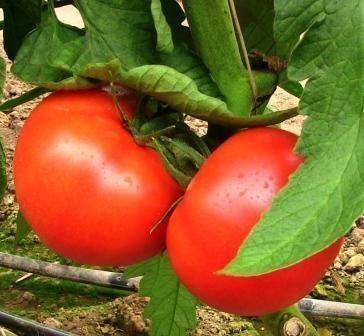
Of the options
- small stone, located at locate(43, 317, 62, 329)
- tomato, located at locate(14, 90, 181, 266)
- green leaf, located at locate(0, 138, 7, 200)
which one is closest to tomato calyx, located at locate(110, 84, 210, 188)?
tomato, located at locate(14, 90, 181, 266)

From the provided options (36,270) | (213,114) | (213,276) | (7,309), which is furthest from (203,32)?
(7,309)

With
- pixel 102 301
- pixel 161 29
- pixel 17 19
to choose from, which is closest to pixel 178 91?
pixel 161 29

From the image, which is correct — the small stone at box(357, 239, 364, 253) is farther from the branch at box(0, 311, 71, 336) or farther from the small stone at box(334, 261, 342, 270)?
the branch at box(0, 311, 71, 336)

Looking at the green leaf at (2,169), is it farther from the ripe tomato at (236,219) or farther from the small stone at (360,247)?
the small stone at (360,247)

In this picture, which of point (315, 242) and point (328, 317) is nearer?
point (315, 242)

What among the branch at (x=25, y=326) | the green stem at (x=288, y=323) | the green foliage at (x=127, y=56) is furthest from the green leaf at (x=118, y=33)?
the branch at (x=25, y=326)

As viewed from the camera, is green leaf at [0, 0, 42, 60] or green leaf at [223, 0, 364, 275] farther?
green leaf at [0, 0, 42, 60]

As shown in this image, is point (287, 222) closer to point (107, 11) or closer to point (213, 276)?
point (213, 276)
